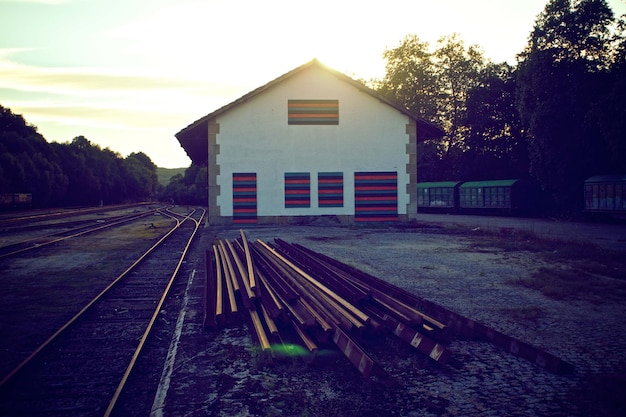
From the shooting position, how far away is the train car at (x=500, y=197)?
28703 millimetres

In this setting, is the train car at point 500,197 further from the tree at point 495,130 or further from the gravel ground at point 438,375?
the gravel ground at point 438,375

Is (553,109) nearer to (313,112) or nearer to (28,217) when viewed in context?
(313,112)

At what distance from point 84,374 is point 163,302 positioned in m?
2.50

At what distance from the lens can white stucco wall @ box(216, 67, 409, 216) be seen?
1895 cm

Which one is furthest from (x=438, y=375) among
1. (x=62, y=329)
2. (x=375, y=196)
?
(x=375, y=196)

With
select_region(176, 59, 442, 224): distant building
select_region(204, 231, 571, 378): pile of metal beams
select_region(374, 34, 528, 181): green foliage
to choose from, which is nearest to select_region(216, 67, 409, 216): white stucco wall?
select_region(176, 59, 442, 224): distant building

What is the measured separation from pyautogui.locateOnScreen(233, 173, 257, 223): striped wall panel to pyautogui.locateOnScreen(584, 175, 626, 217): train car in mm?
18140

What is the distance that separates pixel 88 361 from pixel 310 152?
15.4 metres

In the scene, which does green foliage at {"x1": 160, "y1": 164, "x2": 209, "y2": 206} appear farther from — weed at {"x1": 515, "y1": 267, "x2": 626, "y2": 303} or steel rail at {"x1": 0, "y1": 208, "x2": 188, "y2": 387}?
weed at {"x1": 515, "y1": 267, "x2": 626, "y2": 303}

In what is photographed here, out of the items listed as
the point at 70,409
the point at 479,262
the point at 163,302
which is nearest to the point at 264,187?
the point at 479,262

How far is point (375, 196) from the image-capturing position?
19.5m

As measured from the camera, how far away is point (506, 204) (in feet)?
94.7

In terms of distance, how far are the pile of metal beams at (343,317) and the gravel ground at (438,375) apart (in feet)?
0.44

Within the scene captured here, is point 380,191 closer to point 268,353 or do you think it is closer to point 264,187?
point 264,187
